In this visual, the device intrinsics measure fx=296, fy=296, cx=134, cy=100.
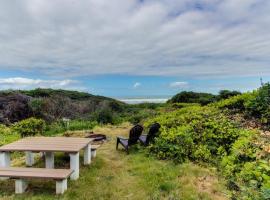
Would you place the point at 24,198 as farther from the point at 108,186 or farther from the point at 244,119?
the point at 244,119

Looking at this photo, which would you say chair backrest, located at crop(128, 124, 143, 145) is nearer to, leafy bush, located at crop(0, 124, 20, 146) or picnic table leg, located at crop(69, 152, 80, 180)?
picnic table leg, located at crop(69, 152, 80, 180)

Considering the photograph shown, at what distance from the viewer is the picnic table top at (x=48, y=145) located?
5714 millimetres

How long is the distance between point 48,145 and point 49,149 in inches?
17.9

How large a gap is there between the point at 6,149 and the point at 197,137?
4.28 metres

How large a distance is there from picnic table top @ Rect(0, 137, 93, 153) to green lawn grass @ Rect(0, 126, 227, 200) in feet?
1.96

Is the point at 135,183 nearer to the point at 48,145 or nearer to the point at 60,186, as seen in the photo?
the point at 60,186

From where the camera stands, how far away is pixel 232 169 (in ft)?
16.5

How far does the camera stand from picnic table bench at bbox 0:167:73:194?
482 cm

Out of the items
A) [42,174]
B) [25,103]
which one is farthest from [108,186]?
[25,103]

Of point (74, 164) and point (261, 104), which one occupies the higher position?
point (261, 104)

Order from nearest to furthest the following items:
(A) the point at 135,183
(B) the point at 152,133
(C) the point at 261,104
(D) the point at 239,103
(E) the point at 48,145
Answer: (A) the point at 135,183 → (E) the point at 48,145 → (B) the point at 152,133 → (C) the point at 261,104 → (D) the point at 239,103

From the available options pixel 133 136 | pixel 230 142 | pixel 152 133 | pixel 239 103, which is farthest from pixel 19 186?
pixel 239 103

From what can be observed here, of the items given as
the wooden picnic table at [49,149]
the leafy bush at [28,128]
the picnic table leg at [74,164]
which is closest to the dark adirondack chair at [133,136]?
the wooden picnic table at [49,149]

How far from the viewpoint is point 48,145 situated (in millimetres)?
6160
